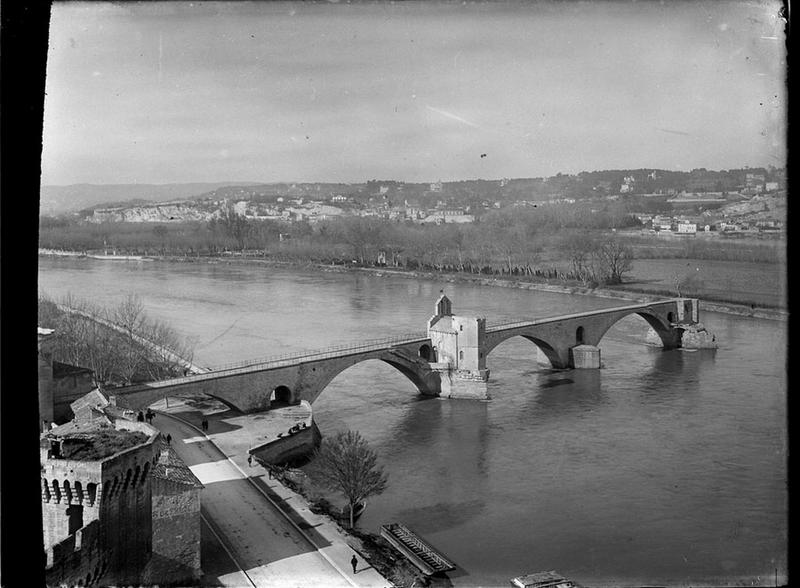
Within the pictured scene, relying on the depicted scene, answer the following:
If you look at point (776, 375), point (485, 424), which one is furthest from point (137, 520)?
point (776, 375)

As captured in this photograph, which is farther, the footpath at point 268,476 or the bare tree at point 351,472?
the bare tree at point 351,472

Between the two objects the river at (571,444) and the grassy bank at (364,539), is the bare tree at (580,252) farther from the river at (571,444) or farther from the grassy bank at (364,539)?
the grassy bank at (364,539)

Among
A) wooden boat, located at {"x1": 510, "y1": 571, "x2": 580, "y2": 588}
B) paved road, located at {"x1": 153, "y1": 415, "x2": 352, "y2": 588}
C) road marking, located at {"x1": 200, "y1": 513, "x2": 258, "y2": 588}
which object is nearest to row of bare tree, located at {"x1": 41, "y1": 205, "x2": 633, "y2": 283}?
paved road, located at {"x1": 153, "y1": 415, "x2": 352, "y2": 588}

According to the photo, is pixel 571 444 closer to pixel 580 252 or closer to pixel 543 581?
pixel 543 581

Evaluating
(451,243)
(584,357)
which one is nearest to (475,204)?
(451,243)

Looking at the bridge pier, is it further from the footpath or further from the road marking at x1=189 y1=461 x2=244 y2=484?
the road marking at x1=189 y1=461 x2=244 y2=484

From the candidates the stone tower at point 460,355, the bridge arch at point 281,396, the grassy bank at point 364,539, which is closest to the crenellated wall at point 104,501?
the grassy bank at point 364,539
